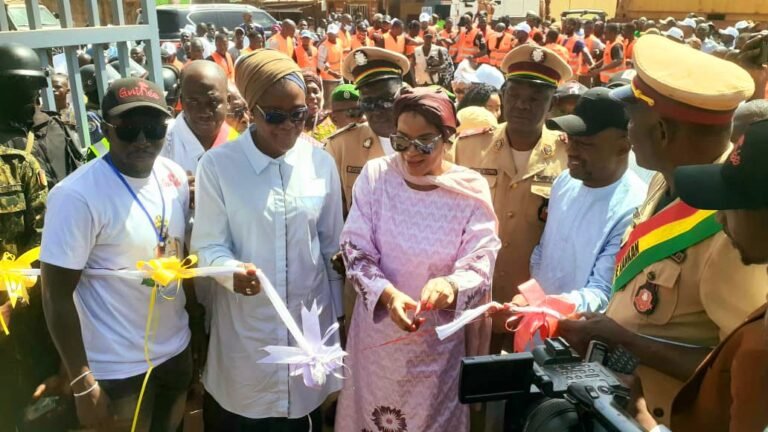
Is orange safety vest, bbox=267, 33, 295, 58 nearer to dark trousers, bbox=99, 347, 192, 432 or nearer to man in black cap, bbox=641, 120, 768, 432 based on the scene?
dark trousers, bbox=99, 347, 192, 432

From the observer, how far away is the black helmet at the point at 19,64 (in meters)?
2.66

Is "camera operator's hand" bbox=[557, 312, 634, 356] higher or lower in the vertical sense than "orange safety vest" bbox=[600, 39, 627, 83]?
higher

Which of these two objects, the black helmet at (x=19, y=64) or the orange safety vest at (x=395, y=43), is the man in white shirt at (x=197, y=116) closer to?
the black helmet at (x=19, y=64)

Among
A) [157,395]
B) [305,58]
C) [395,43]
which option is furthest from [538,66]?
[395,43]

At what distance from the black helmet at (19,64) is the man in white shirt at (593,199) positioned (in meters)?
2.42

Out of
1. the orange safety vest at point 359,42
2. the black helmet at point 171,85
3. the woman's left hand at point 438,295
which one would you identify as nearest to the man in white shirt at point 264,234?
the woman's left hand at point 438,295

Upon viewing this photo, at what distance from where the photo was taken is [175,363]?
2492 mm

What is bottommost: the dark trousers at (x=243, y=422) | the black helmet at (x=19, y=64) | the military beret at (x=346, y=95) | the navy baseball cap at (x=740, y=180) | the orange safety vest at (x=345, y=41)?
the dark trousers at (x=243, y=422)

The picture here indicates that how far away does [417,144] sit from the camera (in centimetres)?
230

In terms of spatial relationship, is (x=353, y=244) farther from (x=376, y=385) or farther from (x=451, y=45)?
(x=451, y=45)

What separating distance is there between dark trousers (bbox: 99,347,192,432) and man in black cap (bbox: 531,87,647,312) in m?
1.69

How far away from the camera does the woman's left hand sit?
2.10m

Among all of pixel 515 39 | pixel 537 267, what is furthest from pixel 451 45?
pixel 537 267

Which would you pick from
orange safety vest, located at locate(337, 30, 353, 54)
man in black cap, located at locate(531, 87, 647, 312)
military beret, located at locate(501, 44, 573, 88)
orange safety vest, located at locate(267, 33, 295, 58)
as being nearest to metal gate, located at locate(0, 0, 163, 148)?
military beret, located at locate(501, 44, 573, 88)
